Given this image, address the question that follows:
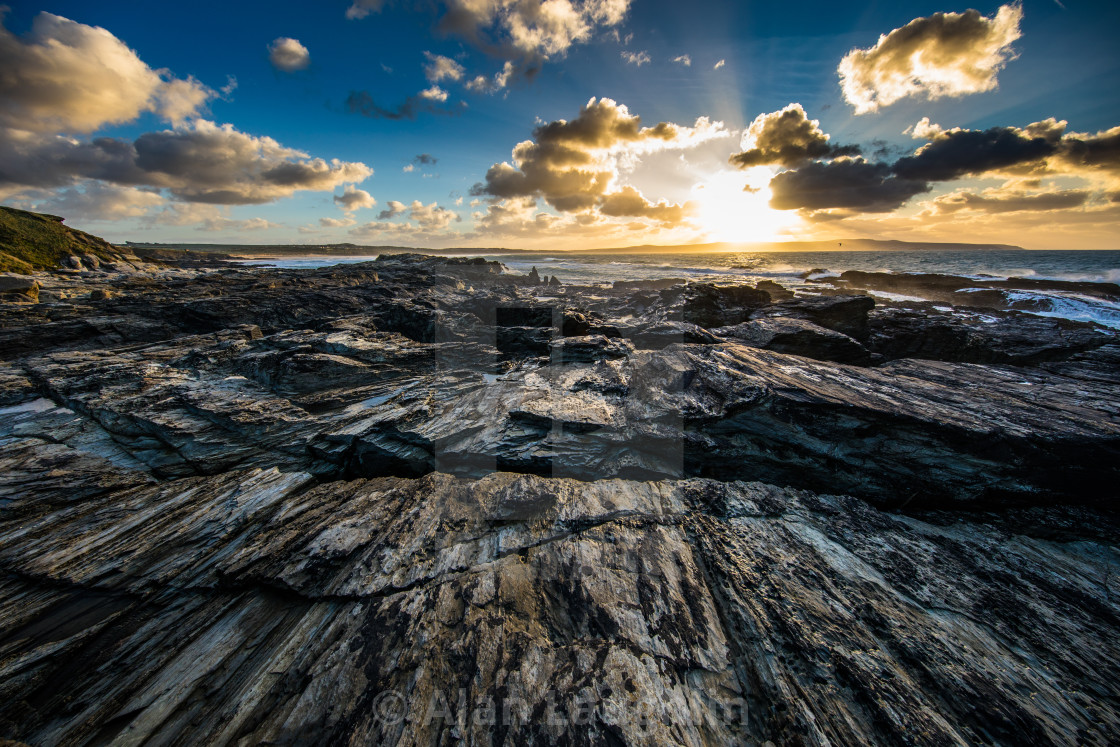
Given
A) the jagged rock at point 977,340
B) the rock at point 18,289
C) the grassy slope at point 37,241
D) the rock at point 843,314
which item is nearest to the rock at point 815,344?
the jagged rock at point 977,340

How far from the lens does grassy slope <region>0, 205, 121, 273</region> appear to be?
36.5 metres

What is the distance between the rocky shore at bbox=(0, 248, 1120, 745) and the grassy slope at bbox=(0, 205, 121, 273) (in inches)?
1712

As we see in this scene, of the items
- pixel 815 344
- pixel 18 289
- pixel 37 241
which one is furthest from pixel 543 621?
pixel 37 241

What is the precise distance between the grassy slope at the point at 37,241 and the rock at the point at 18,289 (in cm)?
1283

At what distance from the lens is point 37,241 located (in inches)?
1561

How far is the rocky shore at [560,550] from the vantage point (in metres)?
4.85

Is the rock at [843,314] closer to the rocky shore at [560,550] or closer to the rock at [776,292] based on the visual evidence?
the rock at [776,292]

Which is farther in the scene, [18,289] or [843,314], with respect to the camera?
[18,289]

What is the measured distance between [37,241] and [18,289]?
1191 inches

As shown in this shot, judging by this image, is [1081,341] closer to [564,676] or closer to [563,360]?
[563,360]

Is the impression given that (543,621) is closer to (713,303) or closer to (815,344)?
(815,344)

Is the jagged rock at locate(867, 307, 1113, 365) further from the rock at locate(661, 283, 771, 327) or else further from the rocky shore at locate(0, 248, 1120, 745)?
the rock at locate(661, 283, 771, 327)

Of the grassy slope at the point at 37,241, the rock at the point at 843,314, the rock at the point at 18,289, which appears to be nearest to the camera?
the rock at the point at 843,314

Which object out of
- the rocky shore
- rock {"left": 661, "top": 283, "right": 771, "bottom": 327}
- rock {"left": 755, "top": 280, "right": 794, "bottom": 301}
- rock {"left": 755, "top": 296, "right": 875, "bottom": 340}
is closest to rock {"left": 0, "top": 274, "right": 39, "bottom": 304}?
the rocky shore
